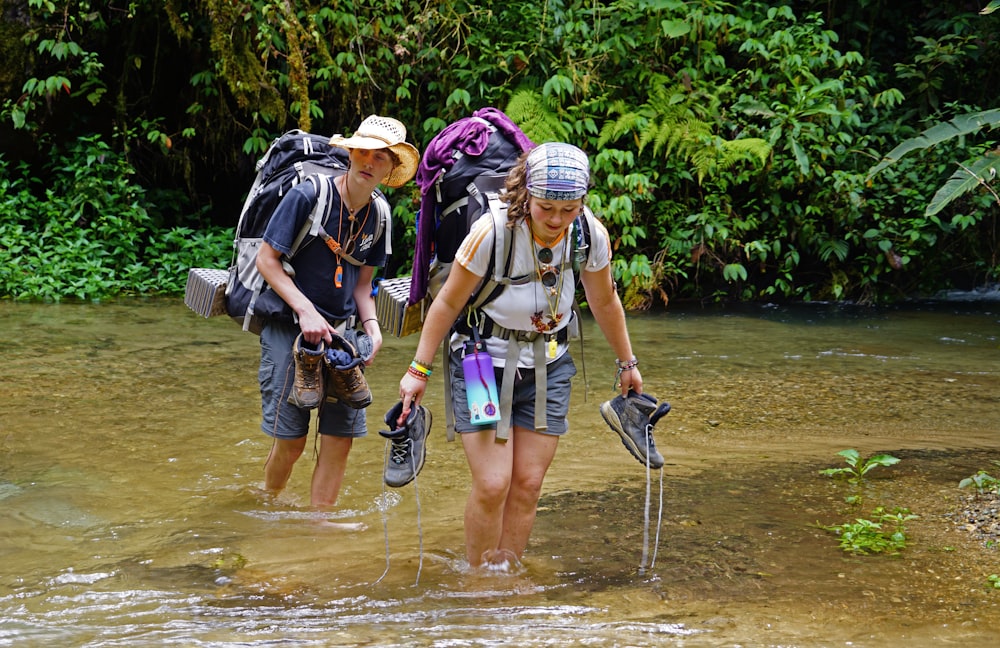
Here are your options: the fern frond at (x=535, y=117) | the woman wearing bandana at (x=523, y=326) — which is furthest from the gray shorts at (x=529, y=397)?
the fern frond at (x=535, y=117)

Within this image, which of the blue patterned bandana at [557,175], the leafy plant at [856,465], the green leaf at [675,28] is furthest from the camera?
the green leaf at [675,28]

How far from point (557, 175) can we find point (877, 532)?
7.53 ft

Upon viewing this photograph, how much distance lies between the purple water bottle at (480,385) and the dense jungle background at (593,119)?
7641mm

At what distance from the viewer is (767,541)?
4.67 m

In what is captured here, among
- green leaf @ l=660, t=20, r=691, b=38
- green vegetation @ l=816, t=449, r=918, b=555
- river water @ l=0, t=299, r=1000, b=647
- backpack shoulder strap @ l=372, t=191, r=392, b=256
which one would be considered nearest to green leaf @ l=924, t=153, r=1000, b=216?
river water @ l=0, t=299, r=1000, b=647

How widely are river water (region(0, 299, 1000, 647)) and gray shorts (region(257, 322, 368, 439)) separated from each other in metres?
0.48

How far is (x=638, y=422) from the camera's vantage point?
14.4 ft

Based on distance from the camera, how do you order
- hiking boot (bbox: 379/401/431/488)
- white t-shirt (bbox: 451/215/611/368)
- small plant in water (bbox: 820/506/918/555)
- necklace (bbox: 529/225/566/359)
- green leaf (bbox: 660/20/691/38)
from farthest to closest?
1. green leaf (bbox: 660/20/691/38)
2. small plant in water (bbox: 820/506/918/555)
3. hiking boot (bbox: 379/401/431/488)
4. necklace (bbox: 529/225/566/359)
5. white t-shirt (bbox: 451/215/611/368)

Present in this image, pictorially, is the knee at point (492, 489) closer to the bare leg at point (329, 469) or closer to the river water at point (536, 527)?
the river water at point (536, 527)

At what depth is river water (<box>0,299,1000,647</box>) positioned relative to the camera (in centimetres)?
380

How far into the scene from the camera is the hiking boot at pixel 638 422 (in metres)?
4.37

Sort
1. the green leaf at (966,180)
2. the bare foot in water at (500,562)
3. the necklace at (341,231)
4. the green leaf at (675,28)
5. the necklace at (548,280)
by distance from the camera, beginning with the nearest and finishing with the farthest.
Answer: the necklace at (548,280)
the bare foot in water at (500,562)
the necklace at (341,231)
the green leaf at (966,180)
the green leaf at (675,28)

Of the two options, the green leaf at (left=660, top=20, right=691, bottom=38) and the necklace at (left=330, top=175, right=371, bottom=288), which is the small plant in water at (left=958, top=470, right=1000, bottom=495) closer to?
the necklace at (left=330, top=175, right=371, bottom=288)

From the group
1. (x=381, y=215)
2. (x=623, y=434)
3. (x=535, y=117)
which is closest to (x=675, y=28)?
(x=535, y=117)
